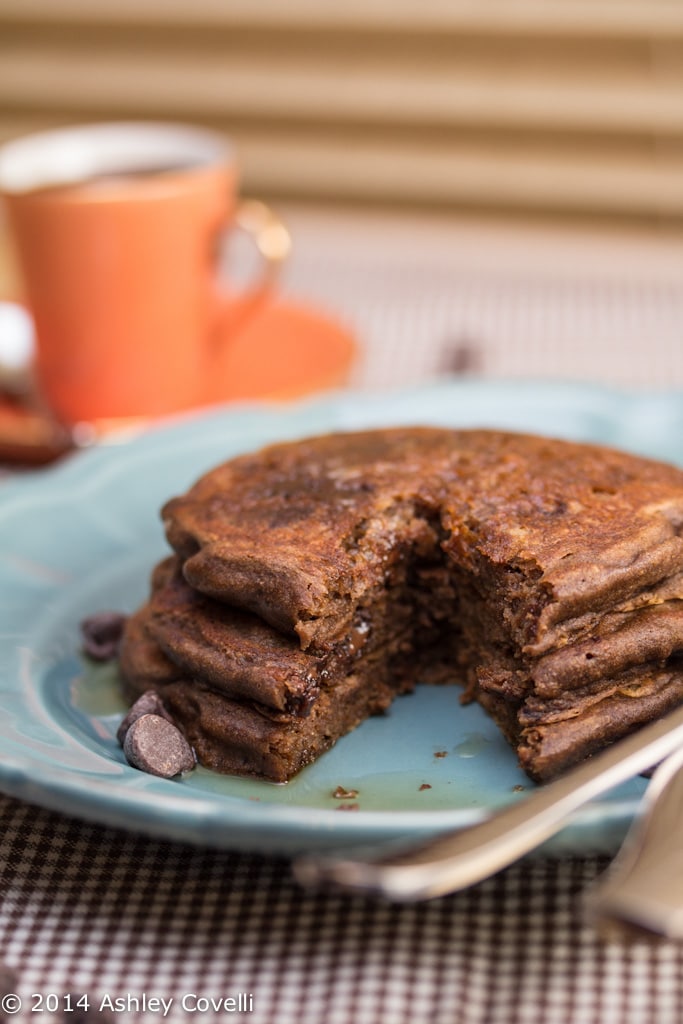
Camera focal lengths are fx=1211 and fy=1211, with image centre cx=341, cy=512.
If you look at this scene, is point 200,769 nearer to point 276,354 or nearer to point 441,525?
point 441,525

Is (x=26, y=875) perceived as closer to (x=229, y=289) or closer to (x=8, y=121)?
(x=229, y=289)

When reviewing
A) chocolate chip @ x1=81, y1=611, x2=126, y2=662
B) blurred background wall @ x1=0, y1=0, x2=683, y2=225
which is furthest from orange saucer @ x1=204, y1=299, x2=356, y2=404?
blurred background wall @ x1=0, y1=0, x2=683, y2=225

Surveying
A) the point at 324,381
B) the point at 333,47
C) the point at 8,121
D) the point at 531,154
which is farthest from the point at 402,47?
the point at 324,381

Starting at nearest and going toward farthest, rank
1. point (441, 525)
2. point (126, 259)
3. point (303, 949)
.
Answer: point (303, 949), point (441, 525), point (126, 259)

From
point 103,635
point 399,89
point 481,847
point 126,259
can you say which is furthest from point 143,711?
point 399,89

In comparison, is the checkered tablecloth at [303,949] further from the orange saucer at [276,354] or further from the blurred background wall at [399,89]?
the blurred background wall at [399,89]

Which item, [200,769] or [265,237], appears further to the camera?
[265,237]
